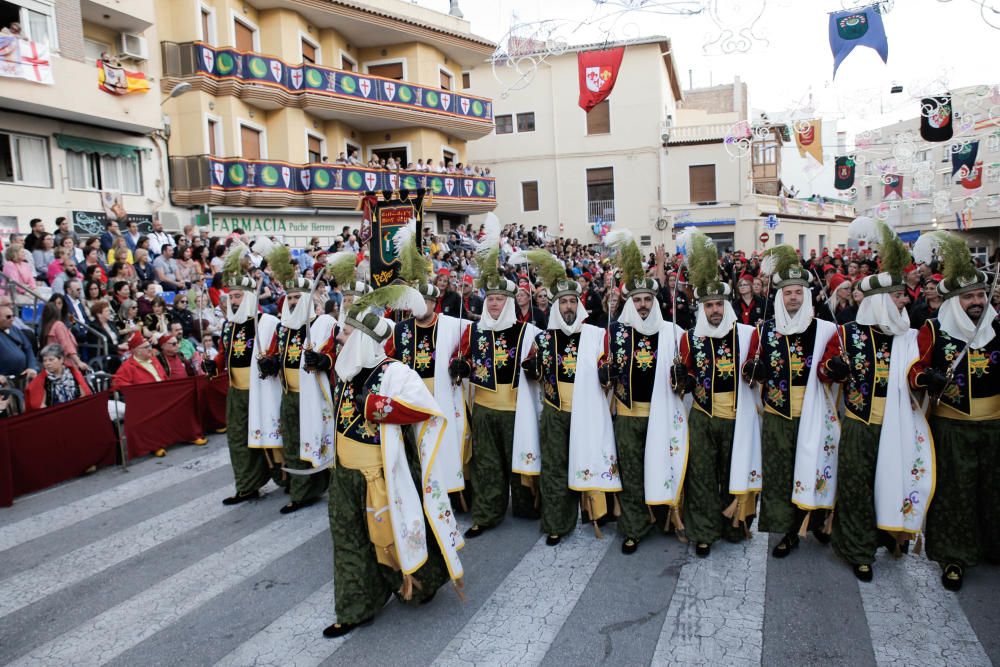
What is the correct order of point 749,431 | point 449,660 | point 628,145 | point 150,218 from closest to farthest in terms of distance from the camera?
point 449,660, point 749,431, point 150,218, point 628,145

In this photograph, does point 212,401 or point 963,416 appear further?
point 212,401

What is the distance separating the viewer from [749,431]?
16.9 ft

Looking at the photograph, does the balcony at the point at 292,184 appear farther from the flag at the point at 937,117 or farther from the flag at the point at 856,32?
the flag at the point at 937,117

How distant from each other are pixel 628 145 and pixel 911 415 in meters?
31.5

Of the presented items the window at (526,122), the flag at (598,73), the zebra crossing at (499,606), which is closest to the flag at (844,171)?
the window at (526,122)

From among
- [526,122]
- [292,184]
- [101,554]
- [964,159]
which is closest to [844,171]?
[964,159]

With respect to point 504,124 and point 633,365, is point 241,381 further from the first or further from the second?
point 504,124

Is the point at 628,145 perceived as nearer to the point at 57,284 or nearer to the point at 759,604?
the point at 57,284

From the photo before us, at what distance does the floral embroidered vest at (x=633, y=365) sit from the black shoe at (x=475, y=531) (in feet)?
5.11

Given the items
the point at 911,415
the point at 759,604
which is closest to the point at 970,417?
the point at 911,415

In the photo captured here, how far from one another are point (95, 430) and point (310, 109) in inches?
680

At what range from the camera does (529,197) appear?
116 feet

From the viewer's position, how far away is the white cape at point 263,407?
6.45 m

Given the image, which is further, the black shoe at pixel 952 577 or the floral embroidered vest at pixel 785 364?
the floral embroidered vest at pixel 785 364
